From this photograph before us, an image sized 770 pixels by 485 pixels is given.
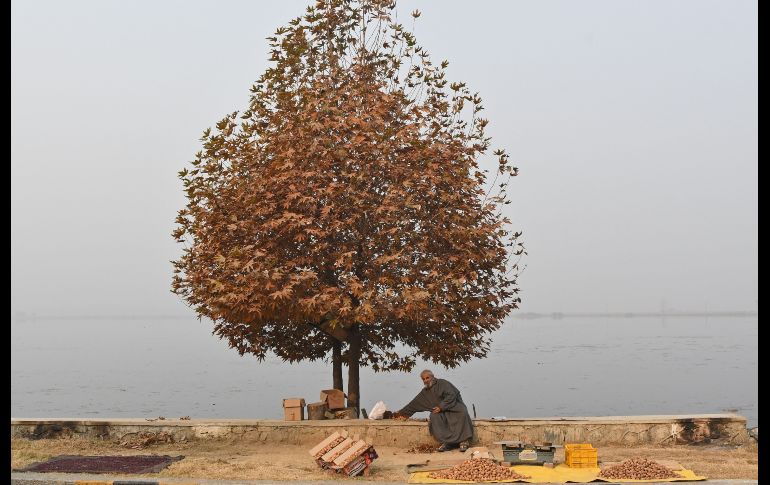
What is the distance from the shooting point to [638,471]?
13484mm

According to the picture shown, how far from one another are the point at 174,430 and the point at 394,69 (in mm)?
9146

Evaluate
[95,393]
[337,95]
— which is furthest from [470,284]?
[95,393]

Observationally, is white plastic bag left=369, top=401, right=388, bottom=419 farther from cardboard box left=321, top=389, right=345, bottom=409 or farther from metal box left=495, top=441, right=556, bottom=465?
metal box left=495, top=441, right=556, bottom=465

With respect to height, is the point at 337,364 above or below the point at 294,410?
above

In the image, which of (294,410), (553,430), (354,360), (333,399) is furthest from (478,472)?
(354,360)

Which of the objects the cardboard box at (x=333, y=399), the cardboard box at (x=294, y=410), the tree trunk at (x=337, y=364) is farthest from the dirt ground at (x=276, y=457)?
the tree trunk at (x=337, y=364)

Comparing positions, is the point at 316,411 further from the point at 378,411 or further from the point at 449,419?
the point at 449,419

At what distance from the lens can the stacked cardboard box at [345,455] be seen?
46.5 ft

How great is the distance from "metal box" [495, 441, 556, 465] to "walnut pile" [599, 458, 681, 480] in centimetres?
134

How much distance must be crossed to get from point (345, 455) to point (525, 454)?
3088 millimetres

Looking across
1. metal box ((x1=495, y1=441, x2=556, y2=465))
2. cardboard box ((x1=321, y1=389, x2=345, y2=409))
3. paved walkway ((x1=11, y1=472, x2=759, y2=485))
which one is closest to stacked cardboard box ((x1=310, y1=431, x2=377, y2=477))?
paved walkway ((x1=11, y1=472, x2=759, y2=485))

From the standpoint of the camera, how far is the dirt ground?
14.3 meters

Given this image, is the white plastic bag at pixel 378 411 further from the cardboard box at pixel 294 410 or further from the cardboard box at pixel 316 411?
the cardboard box at pixel 294 410
